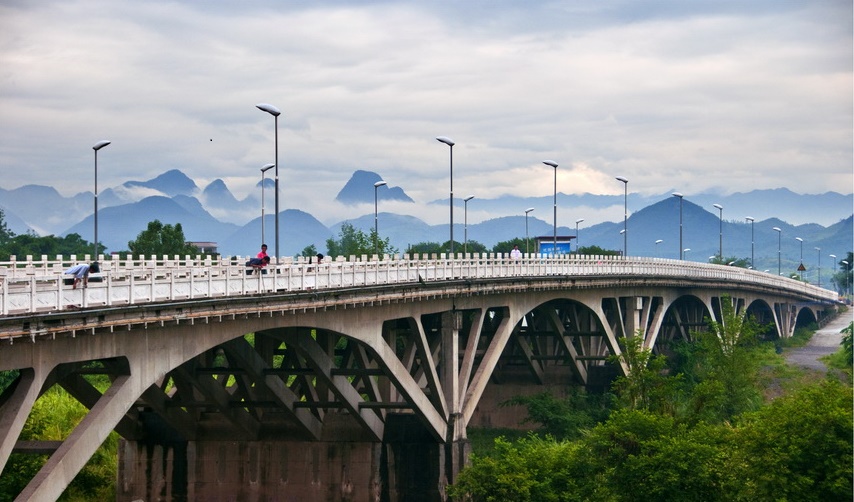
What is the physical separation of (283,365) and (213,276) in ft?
58.7

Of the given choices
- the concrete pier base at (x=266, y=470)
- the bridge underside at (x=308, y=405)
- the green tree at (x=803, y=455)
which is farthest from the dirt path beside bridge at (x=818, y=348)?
the green tree at (x=803, y=455)

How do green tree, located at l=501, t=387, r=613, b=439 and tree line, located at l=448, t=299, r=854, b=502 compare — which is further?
green tree, located at l=501, t=387, r=613, b=439

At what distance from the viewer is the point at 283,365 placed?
61.2 metres

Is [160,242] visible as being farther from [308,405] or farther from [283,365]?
[308,405]

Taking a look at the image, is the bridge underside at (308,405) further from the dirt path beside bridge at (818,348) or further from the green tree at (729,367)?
the dirt path beside bridge at (818,348)

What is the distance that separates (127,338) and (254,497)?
24857 millimetres

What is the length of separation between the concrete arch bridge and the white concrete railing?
8 cm

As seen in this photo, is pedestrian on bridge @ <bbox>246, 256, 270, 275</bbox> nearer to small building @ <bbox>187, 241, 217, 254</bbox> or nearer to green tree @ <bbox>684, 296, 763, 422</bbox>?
green tree @ <bbox>684, 296, 763, 422</bbox>

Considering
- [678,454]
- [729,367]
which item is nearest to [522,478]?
[678,454]

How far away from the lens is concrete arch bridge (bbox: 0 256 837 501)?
35656 millimetres

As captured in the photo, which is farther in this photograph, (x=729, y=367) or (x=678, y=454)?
(x=729, y=367)

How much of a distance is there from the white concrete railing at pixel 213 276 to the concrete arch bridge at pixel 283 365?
8 cm

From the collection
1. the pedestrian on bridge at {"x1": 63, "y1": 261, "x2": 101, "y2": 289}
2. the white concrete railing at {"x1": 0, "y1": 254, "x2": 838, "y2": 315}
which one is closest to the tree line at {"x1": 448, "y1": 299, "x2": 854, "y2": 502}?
the white concrete railing at {"x1": 0, "y1": 254, "x2": 838, "y2": 315}

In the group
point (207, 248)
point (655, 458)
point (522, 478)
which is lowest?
point (522, 478)
